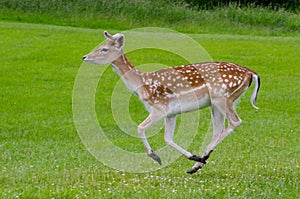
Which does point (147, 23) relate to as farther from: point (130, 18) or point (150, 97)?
point (150, 97)

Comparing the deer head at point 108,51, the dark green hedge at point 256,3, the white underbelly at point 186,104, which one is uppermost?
the deer head at point 108,51


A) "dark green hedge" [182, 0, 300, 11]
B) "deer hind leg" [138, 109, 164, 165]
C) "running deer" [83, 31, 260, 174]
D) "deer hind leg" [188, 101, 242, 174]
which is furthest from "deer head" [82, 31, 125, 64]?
"dark green hedge" [182, 0, 300, 11]

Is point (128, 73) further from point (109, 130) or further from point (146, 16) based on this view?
point (146, 16)

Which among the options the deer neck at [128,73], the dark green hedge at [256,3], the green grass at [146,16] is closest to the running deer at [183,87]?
the deer neck at [128,73]

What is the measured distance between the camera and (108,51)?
9.37 metres

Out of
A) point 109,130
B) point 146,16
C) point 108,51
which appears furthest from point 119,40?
point 146,16

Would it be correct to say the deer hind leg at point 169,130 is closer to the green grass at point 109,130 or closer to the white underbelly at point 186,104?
the white underbelly at point 186,104

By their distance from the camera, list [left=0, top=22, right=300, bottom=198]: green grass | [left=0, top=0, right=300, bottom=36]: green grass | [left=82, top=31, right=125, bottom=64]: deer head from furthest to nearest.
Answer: [left=0, top=0, right=300, bottom=36]: green grass → [left=82, top=31, right=125, bottom=64]: deer head → [left=0, top=22, right=300, bottom=198]: green grass

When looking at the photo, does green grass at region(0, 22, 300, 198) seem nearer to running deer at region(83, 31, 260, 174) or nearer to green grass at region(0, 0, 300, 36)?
running deer at region(83, 31, 260, 174)

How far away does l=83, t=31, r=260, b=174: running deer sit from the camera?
364 inches

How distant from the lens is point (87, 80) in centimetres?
1141

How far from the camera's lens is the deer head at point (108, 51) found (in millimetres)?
9320

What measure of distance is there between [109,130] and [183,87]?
585 centimetres

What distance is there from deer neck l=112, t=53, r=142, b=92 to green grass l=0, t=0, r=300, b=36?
75.5 feet
